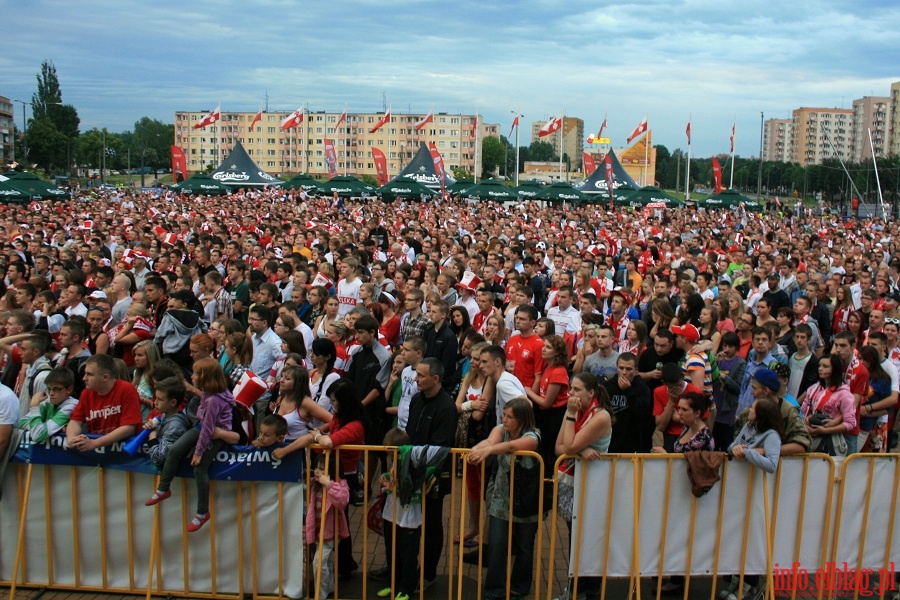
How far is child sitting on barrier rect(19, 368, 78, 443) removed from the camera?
17.6 ft

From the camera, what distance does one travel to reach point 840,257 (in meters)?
16.4

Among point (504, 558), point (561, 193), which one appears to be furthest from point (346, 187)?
point (504, 558)

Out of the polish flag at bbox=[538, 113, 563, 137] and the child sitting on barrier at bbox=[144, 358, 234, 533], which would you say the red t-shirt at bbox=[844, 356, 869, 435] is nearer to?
the child sitting on barrier at bbox=[144, 358, 234, 533]

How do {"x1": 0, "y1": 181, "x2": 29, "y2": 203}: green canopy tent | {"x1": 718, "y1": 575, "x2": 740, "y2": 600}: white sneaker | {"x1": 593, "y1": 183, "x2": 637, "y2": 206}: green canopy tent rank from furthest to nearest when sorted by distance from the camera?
{"x1": 593, "y1": 183, "x2": 637, "y2": 206}: green canopy tent < {"x1": 0, "y1": 181, "x2": 29, "y2": 203}: green canopy tent < {"x1": 718, "y1": 575, "x2": 740, "y2": 600}: white sneaker

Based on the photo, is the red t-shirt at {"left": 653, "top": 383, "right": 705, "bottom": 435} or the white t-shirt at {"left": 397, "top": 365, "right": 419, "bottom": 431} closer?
the red t-shirt at {"left": 653, "top": 383, "right": 705, "bottom": 435}

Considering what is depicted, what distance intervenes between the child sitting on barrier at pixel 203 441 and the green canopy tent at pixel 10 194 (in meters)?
26.5

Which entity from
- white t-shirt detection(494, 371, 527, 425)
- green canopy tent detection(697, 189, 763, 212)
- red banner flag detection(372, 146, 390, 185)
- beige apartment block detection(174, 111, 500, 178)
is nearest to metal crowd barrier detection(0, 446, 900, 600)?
white t-shirt detection(494, 371, 527, 425)

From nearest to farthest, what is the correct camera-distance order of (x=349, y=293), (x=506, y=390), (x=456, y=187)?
1. (x=506, y=390)
2. (x=349, y=293)
3. (x=456, y=187)

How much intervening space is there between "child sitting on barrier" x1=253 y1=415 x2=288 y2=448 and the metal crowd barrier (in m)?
0.29

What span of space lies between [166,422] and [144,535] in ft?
2.61

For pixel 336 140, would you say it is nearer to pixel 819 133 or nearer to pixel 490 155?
pixel 490 155

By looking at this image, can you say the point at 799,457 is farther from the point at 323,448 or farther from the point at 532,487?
the point at 323,448

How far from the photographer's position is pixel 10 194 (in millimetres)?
28109

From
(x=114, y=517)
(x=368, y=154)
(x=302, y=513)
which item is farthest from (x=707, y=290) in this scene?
(x=368, y=154)
